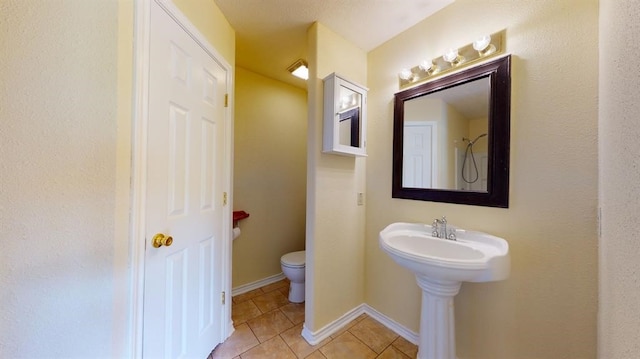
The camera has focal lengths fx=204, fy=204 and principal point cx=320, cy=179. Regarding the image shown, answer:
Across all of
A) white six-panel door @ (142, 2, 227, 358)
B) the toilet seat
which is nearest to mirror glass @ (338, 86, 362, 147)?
white six-panel door @ (142, 2, 227, 358)

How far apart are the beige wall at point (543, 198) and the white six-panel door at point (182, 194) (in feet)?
5.13

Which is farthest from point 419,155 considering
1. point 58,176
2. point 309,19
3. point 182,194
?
point 58,176

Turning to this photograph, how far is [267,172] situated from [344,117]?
1.15 metres

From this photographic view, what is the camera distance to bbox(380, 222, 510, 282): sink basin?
0.88 meters

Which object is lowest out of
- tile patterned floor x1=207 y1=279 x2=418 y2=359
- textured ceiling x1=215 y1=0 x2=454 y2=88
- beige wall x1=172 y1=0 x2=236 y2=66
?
tile patterned floor x1=207 y1=279 x2=418 y2=359

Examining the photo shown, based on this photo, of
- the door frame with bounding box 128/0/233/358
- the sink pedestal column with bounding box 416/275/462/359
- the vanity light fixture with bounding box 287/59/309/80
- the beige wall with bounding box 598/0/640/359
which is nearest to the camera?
the beige wall with bounding box 598/0/640/359

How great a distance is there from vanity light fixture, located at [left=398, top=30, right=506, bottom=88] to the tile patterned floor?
74.8 inches

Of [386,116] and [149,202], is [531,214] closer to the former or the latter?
[386,116]

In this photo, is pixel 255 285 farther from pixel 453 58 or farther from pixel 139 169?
pixel 453 58

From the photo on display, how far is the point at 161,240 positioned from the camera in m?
0.92

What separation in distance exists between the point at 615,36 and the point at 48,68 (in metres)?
1.59

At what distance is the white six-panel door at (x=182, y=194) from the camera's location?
0.90m

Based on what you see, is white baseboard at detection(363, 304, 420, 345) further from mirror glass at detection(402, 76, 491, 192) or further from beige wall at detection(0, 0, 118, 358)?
beige wall at detection(0, 0, 118, 358)

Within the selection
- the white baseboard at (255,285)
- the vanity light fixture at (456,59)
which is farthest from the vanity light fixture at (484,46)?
the white baseboard at (255,285)
